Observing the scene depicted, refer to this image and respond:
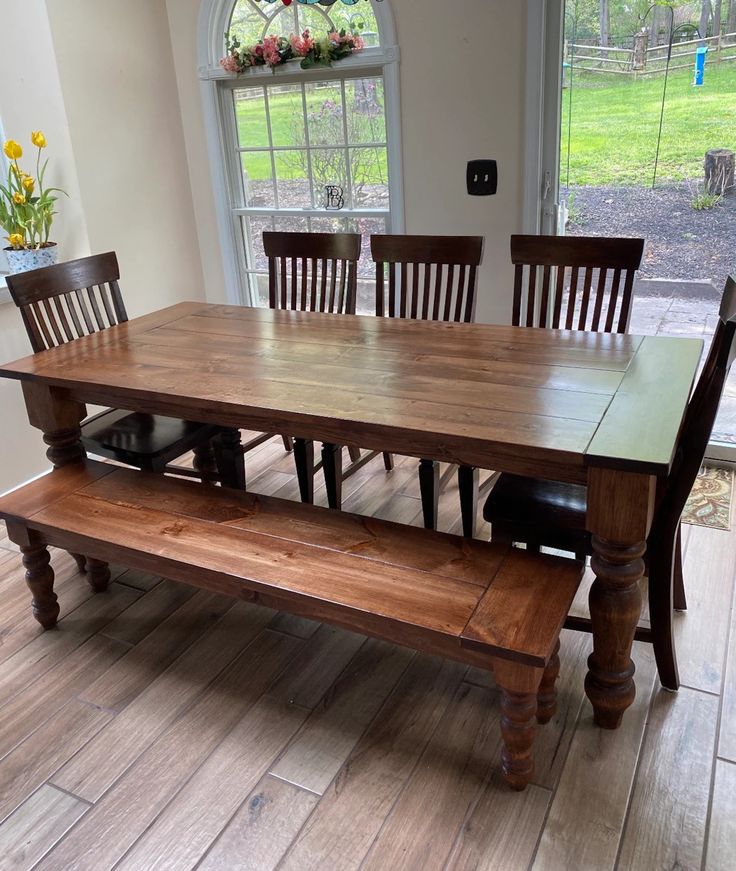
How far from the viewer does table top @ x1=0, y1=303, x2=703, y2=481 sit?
1.58m

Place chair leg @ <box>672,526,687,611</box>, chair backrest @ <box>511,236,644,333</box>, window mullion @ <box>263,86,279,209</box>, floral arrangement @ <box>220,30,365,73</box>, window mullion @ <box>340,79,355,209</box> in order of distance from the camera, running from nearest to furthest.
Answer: chair leg @ <box>672,526,687,611</box> < chair backrest @ <box>511,236,644,333</box> < floral arrangement @ <box>220,30,365,73</box> < window mullion @ <box>340,79,355,209</box> < window mullion @ <box>263,86,279,209</box>

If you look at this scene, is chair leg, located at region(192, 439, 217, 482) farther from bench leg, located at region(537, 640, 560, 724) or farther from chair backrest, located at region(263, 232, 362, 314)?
bench leg, located at region(537, 640, 560, 724)

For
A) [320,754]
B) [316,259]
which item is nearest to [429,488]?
[320,754]

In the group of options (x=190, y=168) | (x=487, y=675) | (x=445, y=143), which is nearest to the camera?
(x=487, y=675)

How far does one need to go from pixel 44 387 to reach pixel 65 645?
2.60ft

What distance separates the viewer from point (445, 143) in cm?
317

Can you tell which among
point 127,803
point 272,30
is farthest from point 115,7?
point 127,803

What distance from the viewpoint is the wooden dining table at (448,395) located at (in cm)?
155

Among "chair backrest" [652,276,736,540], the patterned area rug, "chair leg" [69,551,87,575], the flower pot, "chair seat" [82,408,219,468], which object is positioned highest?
the flower pot

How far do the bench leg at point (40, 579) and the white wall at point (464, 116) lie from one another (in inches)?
82.8

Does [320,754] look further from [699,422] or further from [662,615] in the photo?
[699,422]

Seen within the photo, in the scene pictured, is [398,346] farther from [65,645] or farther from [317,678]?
[65,645]

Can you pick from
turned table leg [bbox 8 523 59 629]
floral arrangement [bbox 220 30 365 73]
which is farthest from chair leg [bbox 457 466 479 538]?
floral arrangement [bbox 220 30 365 73]

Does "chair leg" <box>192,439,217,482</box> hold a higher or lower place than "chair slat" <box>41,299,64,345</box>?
lower
